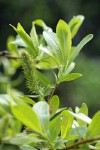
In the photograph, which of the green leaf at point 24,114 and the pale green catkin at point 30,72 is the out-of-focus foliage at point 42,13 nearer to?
the pale green catkin at point 30,72

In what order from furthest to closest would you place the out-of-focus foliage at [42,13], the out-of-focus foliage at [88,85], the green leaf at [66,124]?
1. the out-of-focus foliage at [42,13]
2. the out-of-focus foliage at [88,85]
3. the green leaf at [66,124]

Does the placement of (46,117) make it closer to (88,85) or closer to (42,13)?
(88,85)

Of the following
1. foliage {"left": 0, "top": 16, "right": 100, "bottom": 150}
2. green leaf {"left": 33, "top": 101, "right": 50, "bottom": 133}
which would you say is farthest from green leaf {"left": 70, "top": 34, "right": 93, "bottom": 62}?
green leaf {"left": 33, "top": 101, "right": 50, "bottom": 133}

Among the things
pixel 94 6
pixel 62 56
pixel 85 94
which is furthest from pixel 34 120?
pixel 94 6

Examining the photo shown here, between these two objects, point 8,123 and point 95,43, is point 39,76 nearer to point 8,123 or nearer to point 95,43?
point 8,123

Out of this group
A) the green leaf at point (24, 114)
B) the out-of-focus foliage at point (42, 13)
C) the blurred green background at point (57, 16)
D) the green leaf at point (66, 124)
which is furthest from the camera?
the out-of-focus foliage at point (42, 13)

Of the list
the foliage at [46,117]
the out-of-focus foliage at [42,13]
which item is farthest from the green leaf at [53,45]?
the out-of-focus foliage at [42,13]

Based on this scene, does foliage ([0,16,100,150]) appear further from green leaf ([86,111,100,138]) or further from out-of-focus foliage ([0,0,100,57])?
out-of-focus foliage ([0,0,100,57])

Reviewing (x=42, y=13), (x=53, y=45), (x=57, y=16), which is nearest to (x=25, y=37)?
(x=53, y=45)
